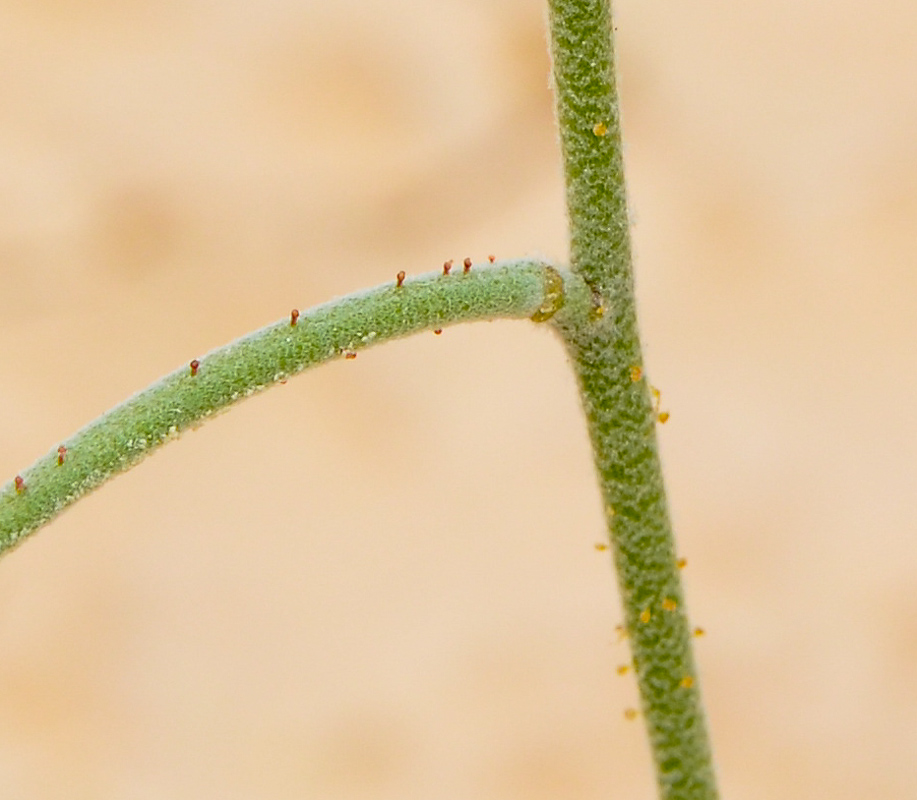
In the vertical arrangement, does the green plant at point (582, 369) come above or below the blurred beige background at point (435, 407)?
below

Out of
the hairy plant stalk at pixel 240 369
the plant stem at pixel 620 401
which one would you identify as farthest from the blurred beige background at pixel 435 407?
the hairy plant stalk at pixel 240 369

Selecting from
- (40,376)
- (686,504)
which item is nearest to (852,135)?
(686,504)

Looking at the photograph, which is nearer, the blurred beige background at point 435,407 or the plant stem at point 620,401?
the plant stem at point 620,401

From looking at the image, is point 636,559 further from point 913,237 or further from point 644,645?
point 913,237

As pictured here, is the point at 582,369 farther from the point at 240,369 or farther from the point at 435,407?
the point at 435,407

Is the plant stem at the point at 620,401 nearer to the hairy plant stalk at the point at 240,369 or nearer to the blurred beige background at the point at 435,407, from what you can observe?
the hairy plant stalk at the point at 240,369

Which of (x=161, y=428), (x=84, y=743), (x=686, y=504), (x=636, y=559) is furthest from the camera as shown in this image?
(x=686, y=504)

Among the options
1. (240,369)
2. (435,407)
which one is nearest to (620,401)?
(240,369)
